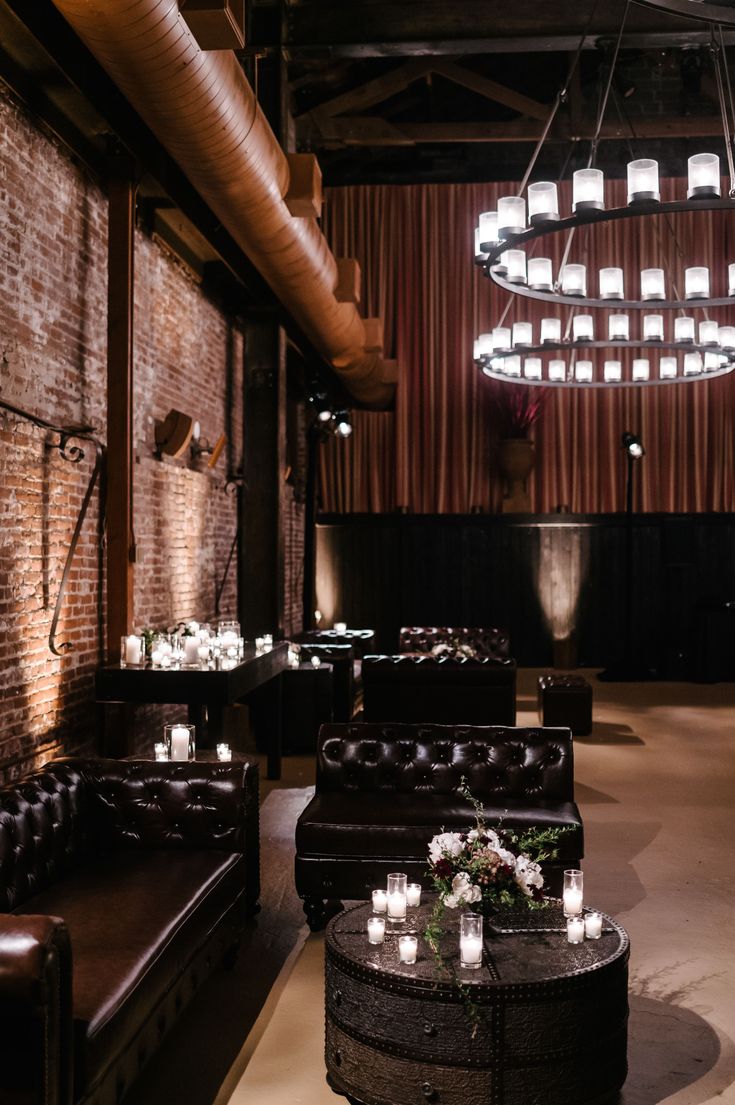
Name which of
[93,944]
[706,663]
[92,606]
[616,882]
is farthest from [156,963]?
[706,663]

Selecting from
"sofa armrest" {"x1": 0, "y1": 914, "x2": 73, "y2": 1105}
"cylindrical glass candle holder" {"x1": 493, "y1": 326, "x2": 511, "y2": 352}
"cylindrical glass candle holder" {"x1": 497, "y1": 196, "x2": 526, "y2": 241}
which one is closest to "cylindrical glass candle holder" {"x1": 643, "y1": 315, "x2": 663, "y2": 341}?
"cylindrical glass candle holder" {"x1": 493, "y1": 326, "x2": 511, "y2": 352}

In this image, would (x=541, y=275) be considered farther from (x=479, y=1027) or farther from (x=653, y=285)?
(x=479, y=1027)

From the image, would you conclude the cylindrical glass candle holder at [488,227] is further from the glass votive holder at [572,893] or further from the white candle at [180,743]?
the glass votive holder at [572,893]

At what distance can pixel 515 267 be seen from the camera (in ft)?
18.4

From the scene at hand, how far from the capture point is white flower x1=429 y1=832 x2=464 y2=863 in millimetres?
3012

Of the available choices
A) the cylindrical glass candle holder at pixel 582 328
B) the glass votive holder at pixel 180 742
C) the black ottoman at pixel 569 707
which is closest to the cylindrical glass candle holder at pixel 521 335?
the cylindrical glass candle holder at pixel 582 328

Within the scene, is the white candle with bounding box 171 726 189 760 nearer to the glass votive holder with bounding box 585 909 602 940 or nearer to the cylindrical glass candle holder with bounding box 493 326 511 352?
the glass votive holder with bounding box 585 909 602 940

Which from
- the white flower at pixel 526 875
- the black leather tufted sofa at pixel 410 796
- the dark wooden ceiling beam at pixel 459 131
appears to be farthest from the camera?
the dark wooden ceiling beam at pixel 459 131

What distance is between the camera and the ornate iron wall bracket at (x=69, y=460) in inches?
195

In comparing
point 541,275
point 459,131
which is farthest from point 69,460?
point 459,131

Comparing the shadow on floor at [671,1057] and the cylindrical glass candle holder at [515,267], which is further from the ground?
the cylindrical glass candle holder at [515,267]

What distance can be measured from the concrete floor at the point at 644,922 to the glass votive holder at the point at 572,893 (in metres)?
0.44

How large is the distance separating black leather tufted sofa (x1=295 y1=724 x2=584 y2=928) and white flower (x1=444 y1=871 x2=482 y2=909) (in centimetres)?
115

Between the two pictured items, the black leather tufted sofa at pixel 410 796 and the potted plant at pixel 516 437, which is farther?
the potted plant at pixel 516 437
